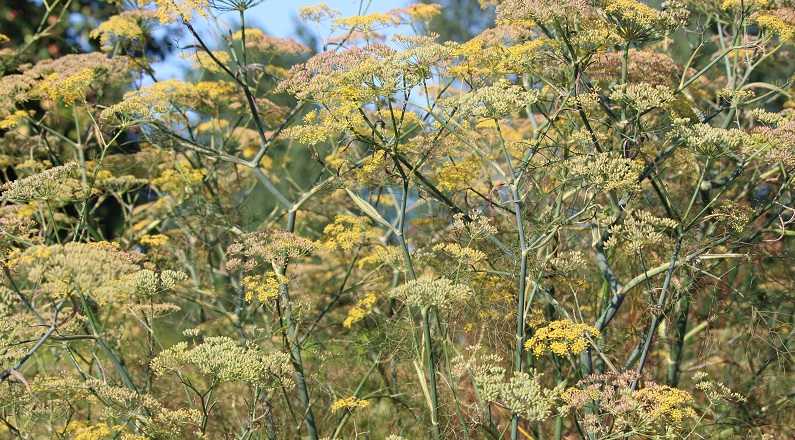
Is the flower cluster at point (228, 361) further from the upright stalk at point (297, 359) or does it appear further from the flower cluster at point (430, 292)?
the upright stalk at point (297, 359)

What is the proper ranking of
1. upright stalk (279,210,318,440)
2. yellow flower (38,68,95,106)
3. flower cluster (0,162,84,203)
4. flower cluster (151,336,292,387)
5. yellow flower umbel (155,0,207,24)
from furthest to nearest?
yellow flower (38,68,95,106) → yellow flower umbel (155,0,207,24) → upright stalk (279,210,318,440) → flower cluster (0,162,84,203) → flower cluster (151,336,292,387)

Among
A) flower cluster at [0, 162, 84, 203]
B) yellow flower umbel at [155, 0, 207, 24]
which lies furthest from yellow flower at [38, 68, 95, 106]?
flower cluster at [0, 162, 84, 203]

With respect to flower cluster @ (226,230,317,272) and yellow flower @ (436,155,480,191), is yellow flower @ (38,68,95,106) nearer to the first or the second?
flower cluster @ (226,230,317,272)

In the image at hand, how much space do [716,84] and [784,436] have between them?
13.7ft

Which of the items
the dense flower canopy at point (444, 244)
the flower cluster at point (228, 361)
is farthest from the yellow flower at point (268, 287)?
the flower cluster at point (228, 361)

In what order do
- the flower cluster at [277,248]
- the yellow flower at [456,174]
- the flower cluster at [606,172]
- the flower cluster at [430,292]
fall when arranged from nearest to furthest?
1. the flower cluster at [430,292]
2. the flower cluster at [606,172]
3. the flower cluster at [277,248]
4. the yellow flower at [456,174]

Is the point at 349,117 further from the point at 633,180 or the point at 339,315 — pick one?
the point at 339,315

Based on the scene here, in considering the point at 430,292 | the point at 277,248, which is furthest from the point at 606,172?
the point at 277,248

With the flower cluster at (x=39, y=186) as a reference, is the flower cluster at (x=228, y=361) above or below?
below

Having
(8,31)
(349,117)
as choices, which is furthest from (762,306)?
(8,31)

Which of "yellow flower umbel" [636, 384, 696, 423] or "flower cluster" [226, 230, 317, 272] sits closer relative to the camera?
"yellow flower umbel" [636, 384, 696, 423]

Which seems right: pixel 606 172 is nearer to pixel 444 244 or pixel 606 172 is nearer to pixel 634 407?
pixel 634 407

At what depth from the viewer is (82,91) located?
319 inches

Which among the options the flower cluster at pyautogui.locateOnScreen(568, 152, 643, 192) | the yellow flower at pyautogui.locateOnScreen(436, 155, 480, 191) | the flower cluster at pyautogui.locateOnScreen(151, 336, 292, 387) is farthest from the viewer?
the yellow flower at pyautogui.locateOnScreen(436, 155, 480, 191)
